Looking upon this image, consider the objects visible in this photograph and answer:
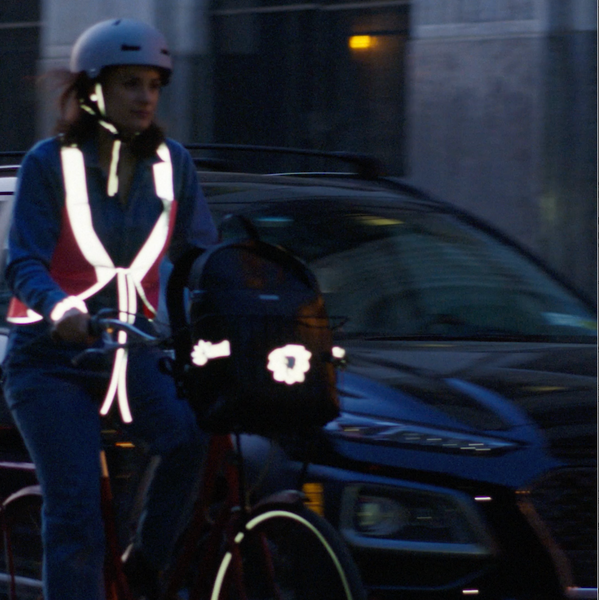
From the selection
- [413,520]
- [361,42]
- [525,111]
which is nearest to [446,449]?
[413,520]

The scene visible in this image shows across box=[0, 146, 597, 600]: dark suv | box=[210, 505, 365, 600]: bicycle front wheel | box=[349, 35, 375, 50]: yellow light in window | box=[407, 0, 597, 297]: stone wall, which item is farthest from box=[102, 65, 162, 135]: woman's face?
box=[349, 35, 375, 50]: yellow light in window

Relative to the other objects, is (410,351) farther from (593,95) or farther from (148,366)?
(593,95)

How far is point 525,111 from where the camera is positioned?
10766 millimetres

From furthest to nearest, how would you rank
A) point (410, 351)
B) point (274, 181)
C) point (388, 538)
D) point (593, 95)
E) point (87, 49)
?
point (593, 95) < point (274, 181) < point (410, 351) < point (388, 538) < point (87, 49)

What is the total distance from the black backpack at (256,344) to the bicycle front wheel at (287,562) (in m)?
0.24

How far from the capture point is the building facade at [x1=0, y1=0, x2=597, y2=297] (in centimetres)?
1076

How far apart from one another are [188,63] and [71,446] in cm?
953

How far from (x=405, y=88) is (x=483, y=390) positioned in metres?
8.13

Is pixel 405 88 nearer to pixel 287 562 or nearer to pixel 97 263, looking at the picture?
pixel 97 263

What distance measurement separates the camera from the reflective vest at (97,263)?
3.31m

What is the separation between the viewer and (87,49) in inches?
133

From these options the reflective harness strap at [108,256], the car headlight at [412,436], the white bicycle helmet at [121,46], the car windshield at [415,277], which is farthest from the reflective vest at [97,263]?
the car windshield at [415,277]

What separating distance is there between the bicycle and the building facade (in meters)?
6.42

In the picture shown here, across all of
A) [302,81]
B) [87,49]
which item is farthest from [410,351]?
[302,81]
